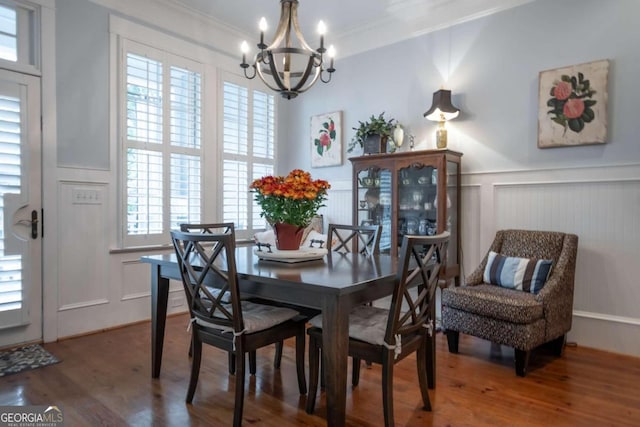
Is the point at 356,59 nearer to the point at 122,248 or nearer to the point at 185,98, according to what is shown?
the point at 185,98

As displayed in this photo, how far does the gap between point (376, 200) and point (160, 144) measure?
212cm

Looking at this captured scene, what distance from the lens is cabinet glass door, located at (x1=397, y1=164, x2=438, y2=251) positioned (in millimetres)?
3467

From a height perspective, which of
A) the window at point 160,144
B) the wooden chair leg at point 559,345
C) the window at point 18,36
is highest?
the window at point 18,36

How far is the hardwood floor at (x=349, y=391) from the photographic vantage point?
6.68 ft

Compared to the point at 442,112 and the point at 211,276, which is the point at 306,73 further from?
the point at 442,112

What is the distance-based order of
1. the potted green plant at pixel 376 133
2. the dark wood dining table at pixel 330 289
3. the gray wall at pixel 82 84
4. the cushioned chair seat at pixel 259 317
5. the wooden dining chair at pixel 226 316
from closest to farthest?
the dark wood dining table at pixel 330 289, the wooden dining chair at pixel 226 316, the cushioned chair seat at pixel 259 317, the gray wall at pixel 82 84, the potted green plant at pixel 376 133

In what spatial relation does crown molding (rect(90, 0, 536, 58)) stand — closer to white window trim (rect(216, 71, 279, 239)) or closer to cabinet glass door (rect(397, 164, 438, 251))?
white window trim (rect(216, 71, 279, 239))

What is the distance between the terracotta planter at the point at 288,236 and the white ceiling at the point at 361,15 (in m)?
2.49

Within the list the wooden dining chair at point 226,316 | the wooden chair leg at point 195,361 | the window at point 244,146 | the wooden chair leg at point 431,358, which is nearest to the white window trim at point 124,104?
the window at point 244,146

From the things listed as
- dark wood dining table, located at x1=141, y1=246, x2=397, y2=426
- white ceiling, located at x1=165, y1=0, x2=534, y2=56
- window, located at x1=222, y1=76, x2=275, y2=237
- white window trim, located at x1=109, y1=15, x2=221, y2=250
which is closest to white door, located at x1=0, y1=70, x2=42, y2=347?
white window trim, located at x1=109, y1=15, x2=221, y2=250

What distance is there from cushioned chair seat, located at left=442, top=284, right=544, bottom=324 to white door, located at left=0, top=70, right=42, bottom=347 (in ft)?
10.2

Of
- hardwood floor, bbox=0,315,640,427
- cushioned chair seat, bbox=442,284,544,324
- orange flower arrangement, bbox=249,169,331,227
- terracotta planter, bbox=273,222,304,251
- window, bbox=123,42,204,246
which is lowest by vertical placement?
hardwood floor, bbox=0,315,640,427

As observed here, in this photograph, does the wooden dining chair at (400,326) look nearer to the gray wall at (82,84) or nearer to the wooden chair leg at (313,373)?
the wooden chair leg at (313,373)

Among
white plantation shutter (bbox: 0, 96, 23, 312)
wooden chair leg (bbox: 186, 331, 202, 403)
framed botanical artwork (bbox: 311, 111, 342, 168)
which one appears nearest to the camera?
wooden chair leg (bbox: 186, 331, 202, 403)
